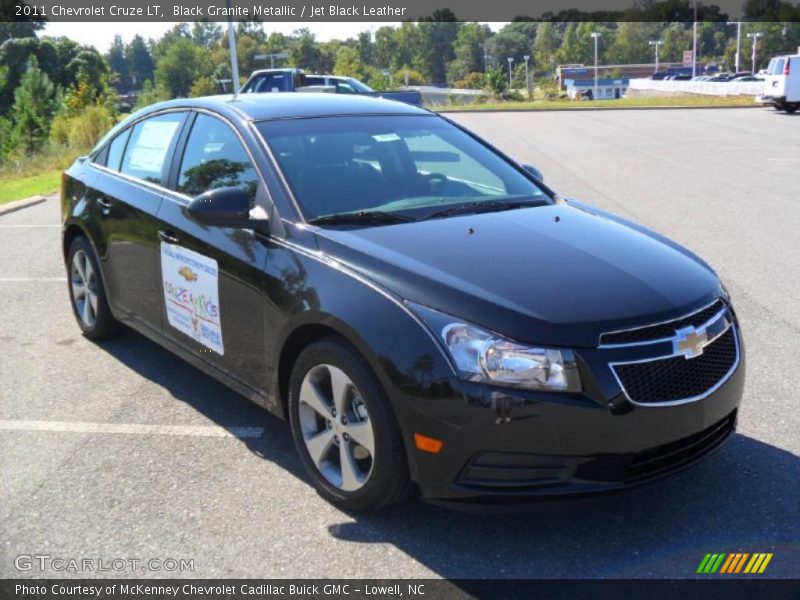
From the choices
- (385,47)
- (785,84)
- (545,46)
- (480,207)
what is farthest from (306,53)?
(480,207)

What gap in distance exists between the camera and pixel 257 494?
370 centimetres

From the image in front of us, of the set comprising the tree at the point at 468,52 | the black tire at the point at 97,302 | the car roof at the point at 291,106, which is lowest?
the black tire at the point at 97,302

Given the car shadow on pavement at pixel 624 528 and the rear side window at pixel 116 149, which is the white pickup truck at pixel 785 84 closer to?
the rear side window at pixel 116 149

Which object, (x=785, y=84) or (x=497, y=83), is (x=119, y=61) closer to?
(x=497, y=83)

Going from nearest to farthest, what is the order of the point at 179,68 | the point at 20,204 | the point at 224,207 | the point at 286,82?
the point at 224,207, the point at 20,204, the point at 286,82, the point at 179,68

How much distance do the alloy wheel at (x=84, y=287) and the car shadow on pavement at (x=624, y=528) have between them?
8.26 feet

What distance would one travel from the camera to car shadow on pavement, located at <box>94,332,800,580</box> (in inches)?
121

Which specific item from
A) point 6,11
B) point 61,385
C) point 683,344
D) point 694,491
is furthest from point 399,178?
point 6,11

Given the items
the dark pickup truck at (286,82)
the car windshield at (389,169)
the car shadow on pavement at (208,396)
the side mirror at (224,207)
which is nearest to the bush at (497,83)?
the dark pickup truck at (286,82)

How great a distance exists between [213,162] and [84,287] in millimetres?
1941

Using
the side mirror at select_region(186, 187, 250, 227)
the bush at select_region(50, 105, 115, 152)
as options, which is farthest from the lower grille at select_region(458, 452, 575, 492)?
the bush at select_region(50, 105, 115, 152)

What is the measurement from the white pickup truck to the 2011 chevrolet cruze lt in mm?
29396

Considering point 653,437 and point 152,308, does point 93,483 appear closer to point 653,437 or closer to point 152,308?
point 152,308

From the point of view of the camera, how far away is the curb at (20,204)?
42.1ft
